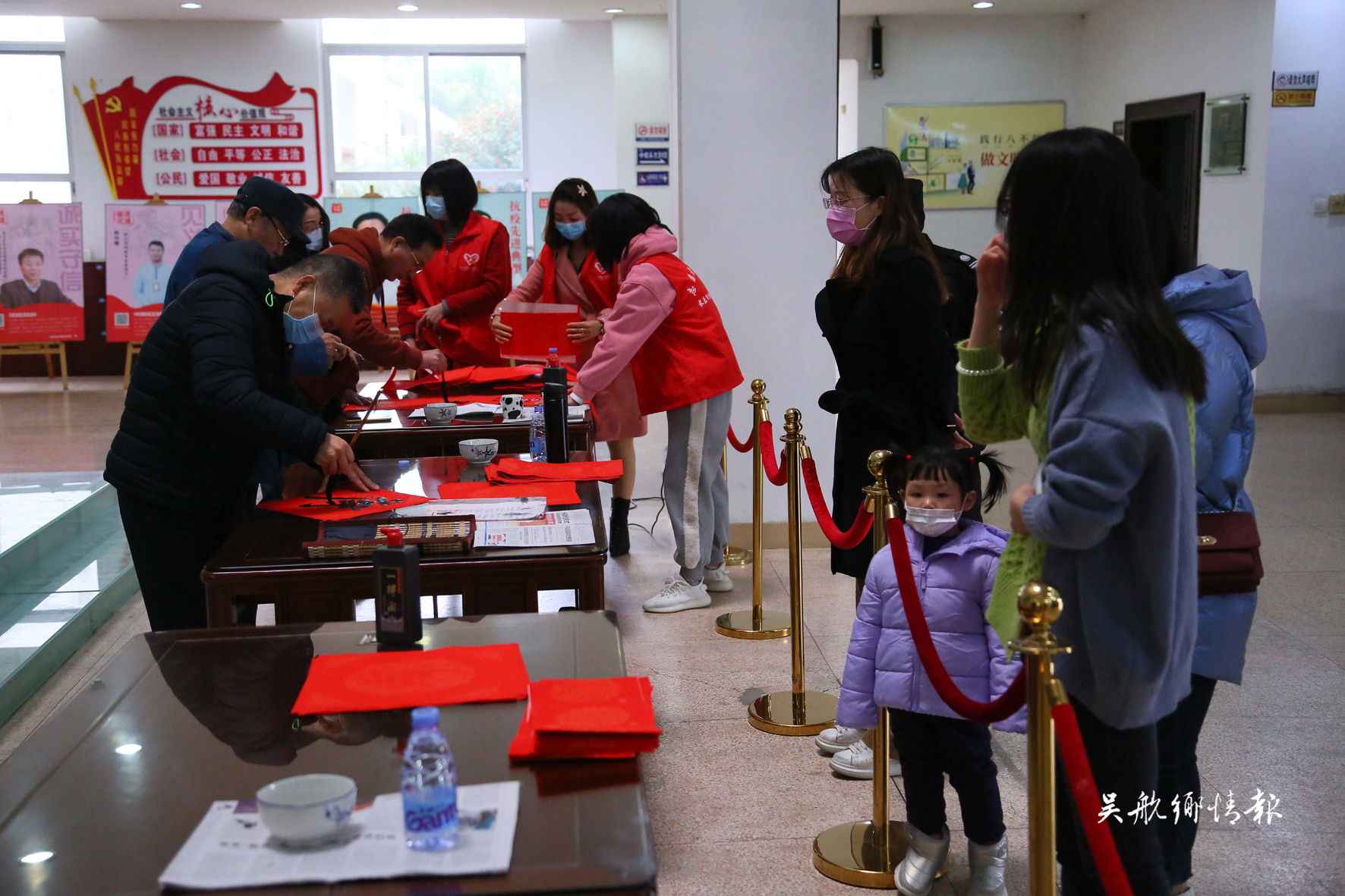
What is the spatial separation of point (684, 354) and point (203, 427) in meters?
1.84

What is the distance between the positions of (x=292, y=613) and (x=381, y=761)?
0.87 metres

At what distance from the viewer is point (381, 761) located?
1.41 m

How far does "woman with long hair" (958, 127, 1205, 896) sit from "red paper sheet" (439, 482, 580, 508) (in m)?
1.33

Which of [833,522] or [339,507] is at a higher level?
[339,507]

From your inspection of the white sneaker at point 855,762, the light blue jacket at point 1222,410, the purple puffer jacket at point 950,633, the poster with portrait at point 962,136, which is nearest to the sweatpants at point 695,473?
the white sneaker at point 855,762

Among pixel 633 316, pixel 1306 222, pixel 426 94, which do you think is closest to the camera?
pixel 633 316

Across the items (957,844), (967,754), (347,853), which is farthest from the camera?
(957,844)

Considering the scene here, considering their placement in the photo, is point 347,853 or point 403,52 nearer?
point 347,853

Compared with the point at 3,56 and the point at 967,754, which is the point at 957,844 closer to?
the point at 967,754

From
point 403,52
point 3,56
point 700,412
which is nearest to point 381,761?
point 700,412

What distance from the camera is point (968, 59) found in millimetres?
10781

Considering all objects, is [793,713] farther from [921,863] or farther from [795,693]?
[921,863]

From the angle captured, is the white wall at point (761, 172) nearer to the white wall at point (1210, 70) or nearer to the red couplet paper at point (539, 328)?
the red couplet paper at point (539, 328)

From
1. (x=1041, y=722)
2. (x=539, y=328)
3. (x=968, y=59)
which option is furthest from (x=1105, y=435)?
(x=968, y=59)
